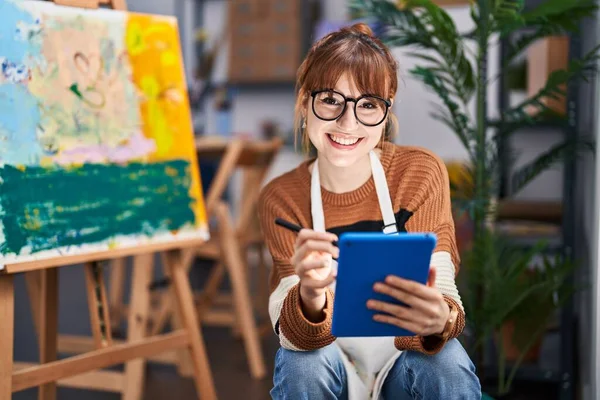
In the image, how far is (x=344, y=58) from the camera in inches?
50.5

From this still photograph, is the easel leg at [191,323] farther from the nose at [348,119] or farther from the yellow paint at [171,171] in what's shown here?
the nose at [348,119]

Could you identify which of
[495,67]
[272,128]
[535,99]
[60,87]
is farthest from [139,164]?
[272,128]

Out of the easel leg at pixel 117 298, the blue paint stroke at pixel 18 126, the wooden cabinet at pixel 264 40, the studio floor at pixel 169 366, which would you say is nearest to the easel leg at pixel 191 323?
the studio floor at pixel 169 366

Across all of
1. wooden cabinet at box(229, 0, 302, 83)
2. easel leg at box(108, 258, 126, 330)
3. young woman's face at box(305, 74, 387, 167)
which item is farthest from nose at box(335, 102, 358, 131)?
wooden cabinet at box(229, 0, 302, 83)

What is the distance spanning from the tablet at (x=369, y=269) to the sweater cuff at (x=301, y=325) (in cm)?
9

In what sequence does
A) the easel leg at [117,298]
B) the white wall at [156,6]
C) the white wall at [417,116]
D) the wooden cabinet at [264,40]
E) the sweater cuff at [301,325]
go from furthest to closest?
1. the white wall at [156,6]
2. the wooden cabinet at [264,40]
3. the easel leg at [117,298]
4. the white wall at [417,116]
5. the sweater cuff at [301,325]

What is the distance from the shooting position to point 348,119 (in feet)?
4.22

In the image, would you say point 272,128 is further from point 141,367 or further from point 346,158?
point 346,158

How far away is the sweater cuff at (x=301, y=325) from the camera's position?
1.22 m

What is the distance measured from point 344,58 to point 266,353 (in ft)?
6.41

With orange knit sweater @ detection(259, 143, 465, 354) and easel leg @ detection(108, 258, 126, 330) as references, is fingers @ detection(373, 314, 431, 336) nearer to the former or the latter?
orange knit sweater @ detection(259, 143, 465, 354)

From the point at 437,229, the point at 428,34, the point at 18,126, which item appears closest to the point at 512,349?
the point at 428,34

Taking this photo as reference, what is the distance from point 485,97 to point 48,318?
1370mm

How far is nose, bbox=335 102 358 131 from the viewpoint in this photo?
50.6 inches
